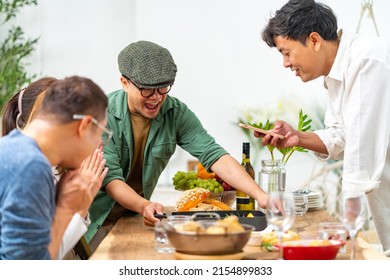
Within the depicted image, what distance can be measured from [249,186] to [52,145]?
118 cm

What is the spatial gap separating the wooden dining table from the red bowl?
4.2 inches

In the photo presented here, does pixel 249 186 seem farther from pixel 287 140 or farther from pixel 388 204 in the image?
pixel 388 204

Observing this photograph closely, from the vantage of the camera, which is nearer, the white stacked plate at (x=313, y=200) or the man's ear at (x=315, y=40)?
the man's ear at (x=315, y=40)

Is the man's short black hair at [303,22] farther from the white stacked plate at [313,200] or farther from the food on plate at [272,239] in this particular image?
the food on plate at [272,239]

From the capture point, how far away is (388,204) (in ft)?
8.96

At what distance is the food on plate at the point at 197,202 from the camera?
8.91 ft

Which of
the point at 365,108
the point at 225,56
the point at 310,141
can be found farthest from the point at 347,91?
the point at 225,56

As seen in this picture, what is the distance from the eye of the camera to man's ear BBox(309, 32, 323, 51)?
2740 mm

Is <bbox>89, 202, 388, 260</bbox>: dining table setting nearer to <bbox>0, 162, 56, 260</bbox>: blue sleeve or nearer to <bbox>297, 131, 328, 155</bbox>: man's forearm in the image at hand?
<bbox>0, 162, 56, 260</bbox>: blue sleeve

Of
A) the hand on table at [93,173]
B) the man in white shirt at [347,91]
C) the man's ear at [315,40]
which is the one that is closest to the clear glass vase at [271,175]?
the man in white shirt at [347,91]

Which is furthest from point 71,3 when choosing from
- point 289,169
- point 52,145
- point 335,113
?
point 52,145

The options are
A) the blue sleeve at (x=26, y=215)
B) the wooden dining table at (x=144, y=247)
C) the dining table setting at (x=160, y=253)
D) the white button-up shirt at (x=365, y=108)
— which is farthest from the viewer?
the white button-up shirt at (x=365, y=108)

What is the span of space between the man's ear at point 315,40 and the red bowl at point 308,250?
3.63 feet

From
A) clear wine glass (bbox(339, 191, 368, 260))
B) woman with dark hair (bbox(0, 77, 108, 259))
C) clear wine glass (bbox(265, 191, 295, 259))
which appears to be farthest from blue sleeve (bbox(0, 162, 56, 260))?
clear wine glass (bbox(339, 191, 368, 260))
